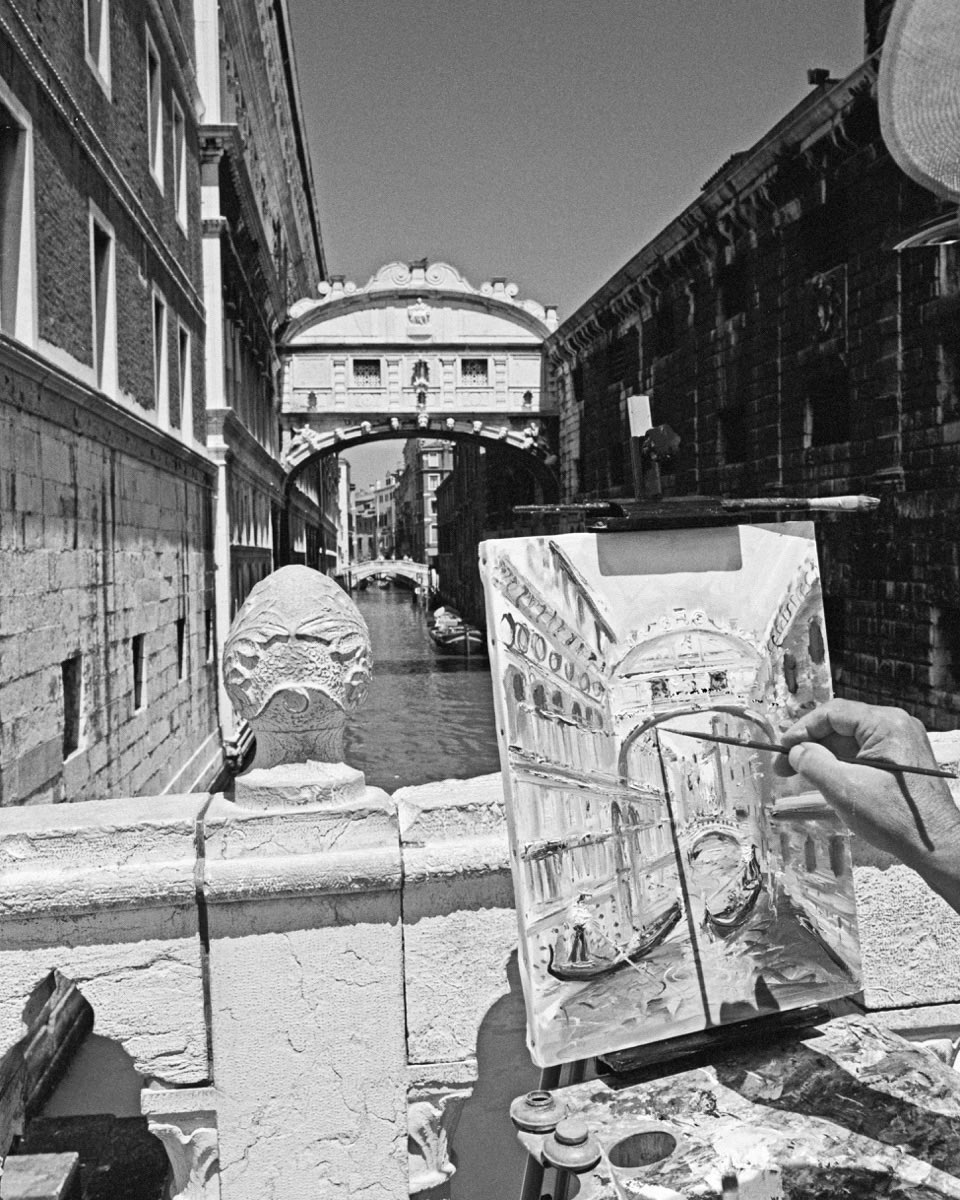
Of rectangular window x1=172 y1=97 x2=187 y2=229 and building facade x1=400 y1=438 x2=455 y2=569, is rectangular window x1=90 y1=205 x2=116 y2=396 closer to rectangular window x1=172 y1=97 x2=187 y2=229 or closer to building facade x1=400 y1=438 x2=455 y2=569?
rectangular window x1=172 y1=97 x2=187 y2=229

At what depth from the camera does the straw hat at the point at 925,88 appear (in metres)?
2.35

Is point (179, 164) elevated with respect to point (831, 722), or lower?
elevated

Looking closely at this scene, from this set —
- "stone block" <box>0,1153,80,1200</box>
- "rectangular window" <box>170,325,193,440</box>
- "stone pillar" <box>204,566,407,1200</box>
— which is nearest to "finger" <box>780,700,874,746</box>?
"stone pillar" <box>204,566,407,1200</box>

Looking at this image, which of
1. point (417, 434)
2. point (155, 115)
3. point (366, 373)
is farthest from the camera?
point (417, 434)

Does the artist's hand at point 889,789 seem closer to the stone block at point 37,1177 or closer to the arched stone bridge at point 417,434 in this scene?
the stone block at point 37,1177

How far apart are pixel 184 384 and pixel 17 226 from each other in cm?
714

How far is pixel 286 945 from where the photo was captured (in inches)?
99.4

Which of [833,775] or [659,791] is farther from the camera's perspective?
[659,791]

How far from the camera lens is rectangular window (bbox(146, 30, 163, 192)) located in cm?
1228

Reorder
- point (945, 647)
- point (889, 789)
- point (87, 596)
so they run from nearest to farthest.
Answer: point (889, 789) < point (87, 596) < point (945, 647)

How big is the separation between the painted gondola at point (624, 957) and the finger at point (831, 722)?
0.53 m

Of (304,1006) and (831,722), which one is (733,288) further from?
(304,1006)

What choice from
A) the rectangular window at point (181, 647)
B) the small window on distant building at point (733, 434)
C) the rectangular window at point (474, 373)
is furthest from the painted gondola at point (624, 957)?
the rectangular window at point (474, 373)

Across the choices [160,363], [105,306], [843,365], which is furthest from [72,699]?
[843,365]
